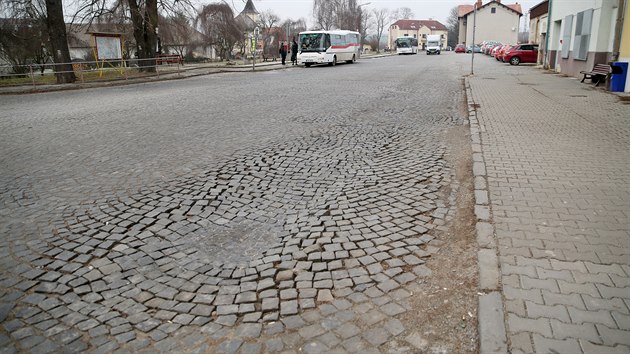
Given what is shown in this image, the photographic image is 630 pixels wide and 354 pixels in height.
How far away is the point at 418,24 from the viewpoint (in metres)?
154

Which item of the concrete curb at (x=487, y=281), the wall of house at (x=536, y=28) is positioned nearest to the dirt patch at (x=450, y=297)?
the concrete curb at (x=487, y=281)

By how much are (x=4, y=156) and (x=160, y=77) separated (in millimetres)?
19750

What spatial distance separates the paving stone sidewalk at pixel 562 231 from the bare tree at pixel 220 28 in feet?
142

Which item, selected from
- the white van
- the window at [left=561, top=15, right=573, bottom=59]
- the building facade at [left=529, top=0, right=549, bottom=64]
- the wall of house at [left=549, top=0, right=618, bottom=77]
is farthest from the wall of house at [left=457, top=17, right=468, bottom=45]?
the window at [left=561, top=15, right=573, bottom=59]

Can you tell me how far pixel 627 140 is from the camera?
8422 mm

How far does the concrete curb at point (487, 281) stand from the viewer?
116 inches

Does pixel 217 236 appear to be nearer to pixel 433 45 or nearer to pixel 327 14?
pixel 433 45

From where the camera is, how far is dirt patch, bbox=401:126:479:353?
3.04 m

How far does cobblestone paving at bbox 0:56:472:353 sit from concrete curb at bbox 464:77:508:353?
0.40m

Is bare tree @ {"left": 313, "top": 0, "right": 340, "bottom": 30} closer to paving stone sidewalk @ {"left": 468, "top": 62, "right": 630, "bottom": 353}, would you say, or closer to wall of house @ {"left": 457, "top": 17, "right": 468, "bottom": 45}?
wall of house @ {"left": 457, "top": 17, "right": 468, "bottom": 45}

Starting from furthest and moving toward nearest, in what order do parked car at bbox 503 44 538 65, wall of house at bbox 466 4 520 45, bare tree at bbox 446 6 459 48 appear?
bare tree at bbox 446 6 459 48 → wall of house at bbox 466 4 520 45 → parked car at bbox 503 44 538 65

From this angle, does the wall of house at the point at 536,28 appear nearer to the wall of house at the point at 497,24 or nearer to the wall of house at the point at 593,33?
the wall of house at the point at 593,33

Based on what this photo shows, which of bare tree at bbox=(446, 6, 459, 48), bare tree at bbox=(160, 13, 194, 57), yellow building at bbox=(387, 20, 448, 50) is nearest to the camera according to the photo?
bare tree at bbox=(160, 13, 194, 57)

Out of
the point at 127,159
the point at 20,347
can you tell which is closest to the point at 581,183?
the point at 20,347
